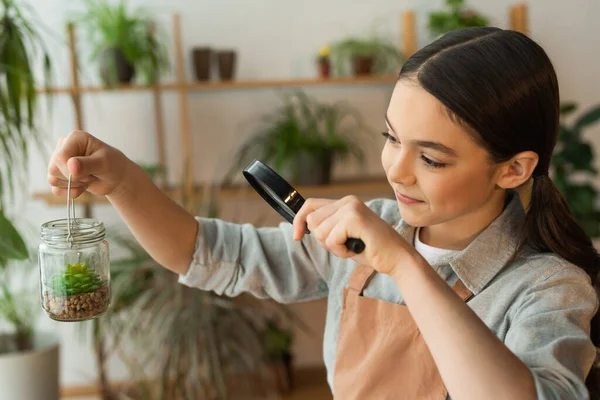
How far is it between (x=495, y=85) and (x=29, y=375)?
1856 mm

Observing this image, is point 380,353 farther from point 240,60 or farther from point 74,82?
point 240,60

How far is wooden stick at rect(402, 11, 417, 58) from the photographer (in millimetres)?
3246

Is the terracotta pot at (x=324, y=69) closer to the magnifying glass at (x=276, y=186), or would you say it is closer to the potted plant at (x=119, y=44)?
the potted plant at (x=119, y=44)


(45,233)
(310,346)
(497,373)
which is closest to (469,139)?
(497,373)

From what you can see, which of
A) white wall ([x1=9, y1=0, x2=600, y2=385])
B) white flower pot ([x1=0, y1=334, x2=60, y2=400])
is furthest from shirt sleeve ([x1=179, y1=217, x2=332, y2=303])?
white wall ([x1=9, y1=0, x2=600, y2=385])

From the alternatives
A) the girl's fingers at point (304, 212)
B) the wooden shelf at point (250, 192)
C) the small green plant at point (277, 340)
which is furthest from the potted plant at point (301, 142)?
the girl's fingers at point (304, 212)

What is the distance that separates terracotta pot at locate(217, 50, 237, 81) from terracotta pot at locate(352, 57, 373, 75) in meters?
0.53

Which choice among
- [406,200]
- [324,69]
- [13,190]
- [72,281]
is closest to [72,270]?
[72,281]

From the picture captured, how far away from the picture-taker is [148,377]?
285 cm

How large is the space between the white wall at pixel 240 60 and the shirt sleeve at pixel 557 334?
7.74 ft

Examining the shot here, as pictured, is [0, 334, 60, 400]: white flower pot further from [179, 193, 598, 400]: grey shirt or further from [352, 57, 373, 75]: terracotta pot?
[352, 57, 373, 75]: terracotta pot

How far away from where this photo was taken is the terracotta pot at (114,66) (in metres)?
2.91

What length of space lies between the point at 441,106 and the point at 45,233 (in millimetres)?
604

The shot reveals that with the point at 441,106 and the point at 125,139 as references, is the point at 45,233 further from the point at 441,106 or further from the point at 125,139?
the point at 125,139
